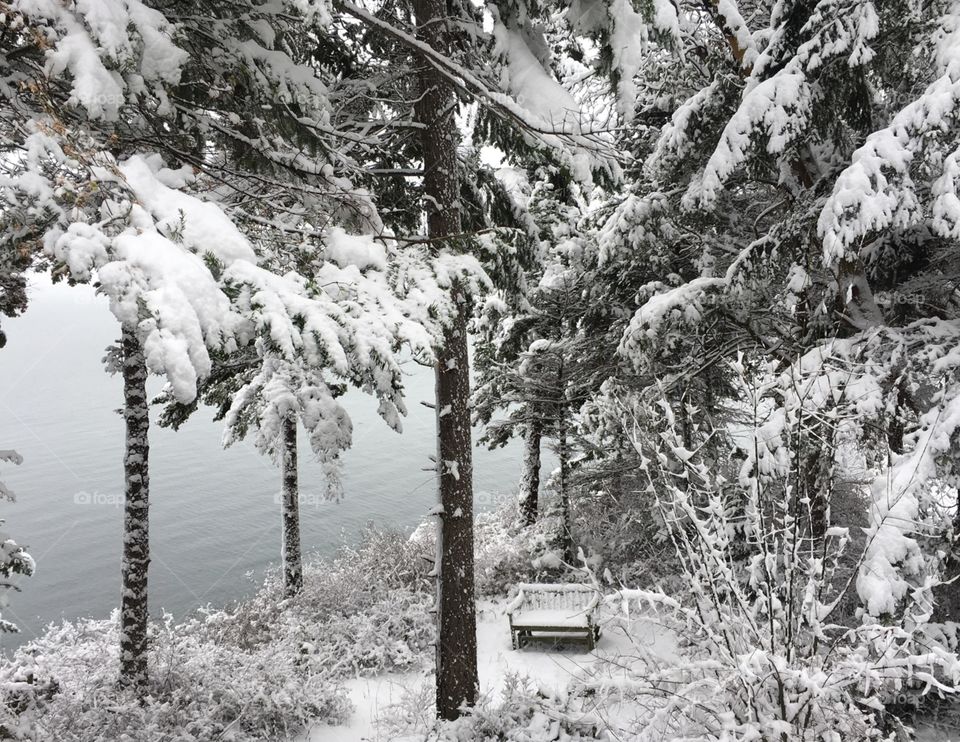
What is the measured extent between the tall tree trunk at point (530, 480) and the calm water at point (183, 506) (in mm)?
2856

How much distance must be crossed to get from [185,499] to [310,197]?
22792 mm

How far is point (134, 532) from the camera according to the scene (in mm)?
6422

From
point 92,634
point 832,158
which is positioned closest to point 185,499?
point 92,634

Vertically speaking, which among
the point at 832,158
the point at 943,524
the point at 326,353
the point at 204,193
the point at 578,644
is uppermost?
the point at 832,158

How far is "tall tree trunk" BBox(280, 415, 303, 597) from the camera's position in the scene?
1042cm

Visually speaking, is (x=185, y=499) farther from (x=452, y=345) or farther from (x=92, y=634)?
(x=452, y=345)

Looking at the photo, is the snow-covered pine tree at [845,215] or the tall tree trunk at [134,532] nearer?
the snow-covered pine tree at [845,215]

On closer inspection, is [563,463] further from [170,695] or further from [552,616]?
[170,695]

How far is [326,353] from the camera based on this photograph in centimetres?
301

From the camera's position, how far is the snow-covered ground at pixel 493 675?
6.55 metres
